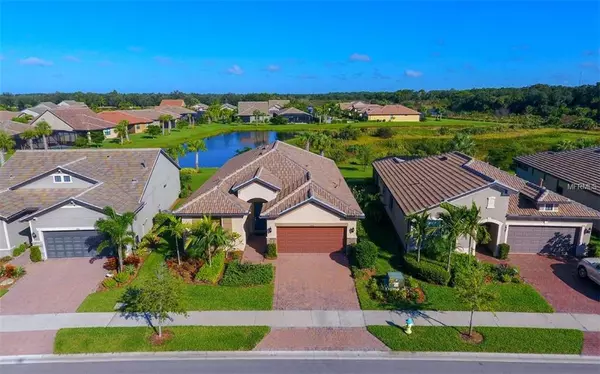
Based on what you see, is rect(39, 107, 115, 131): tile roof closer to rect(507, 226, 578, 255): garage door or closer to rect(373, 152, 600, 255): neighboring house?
rect(373, 152, 600, 255): neighboring house

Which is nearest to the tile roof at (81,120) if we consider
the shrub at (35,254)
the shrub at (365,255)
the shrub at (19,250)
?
the shrub at (19,250)

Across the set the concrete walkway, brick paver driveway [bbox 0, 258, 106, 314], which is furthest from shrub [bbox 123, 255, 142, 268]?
the concrete walkway

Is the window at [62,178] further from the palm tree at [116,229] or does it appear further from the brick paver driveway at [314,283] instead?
the brick paver driveway at [314,283]

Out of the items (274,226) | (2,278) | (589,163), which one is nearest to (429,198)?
(274,226)

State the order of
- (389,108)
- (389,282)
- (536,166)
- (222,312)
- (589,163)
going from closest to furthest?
(222,312) < (389,282) < (589,163) < (536,166) < (389,108)

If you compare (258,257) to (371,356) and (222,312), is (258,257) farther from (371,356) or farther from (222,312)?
(371,356)

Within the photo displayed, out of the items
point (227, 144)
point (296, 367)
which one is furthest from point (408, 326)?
point (227, 144)

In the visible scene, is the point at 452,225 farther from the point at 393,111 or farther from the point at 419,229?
the point at 393,111
